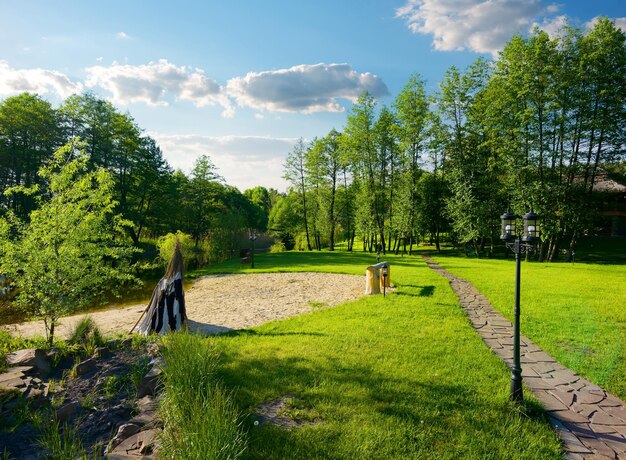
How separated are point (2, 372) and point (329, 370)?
5679mm

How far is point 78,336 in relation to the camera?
724 centimetres

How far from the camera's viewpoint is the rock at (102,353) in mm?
6463

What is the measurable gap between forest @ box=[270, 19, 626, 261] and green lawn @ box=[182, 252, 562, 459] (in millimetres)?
20203

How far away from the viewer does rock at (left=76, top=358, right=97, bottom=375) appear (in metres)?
5.86

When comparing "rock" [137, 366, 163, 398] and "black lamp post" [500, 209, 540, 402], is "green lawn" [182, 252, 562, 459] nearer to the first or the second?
"black lamp post" [500, 209, 540, 402]

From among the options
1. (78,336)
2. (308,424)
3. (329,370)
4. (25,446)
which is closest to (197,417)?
(308,424)

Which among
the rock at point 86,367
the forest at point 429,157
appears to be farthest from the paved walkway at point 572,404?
the forest at point 429,157

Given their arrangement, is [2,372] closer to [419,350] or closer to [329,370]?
[329,370]

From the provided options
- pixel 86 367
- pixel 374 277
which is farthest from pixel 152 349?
pixel 374 277

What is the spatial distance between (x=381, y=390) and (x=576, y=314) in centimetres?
766

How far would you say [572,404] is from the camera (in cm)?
489

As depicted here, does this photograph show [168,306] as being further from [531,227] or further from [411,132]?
[411,132]

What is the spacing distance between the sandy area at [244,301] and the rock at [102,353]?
2.04m

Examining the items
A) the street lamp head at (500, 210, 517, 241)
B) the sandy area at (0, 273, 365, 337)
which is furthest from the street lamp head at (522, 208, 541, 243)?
the sandy area at (0, 273, 365, 337)
